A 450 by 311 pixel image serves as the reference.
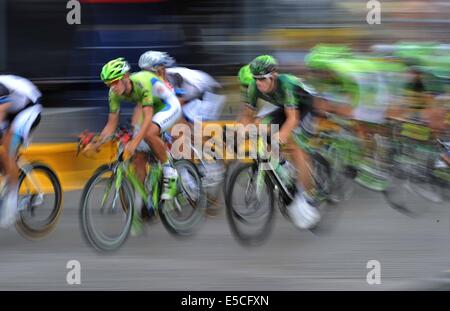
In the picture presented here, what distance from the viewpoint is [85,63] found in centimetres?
1368


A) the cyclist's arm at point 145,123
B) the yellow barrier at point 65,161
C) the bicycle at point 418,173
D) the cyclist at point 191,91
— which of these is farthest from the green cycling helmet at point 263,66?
the yellow barrier at point 65,161

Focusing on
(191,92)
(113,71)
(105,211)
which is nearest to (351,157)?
(191,92)

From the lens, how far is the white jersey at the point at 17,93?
28.4 ft

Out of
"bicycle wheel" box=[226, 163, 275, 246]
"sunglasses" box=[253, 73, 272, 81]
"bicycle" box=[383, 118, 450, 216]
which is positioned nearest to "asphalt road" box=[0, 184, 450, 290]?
"bicycle wheel" box=[226, 163, 275, 246]

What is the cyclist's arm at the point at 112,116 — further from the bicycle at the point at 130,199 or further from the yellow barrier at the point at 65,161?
the yellow barrier at the point at 65,161

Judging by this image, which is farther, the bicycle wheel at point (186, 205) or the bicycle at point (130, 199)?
the bicycle wheel at point (186, 205)

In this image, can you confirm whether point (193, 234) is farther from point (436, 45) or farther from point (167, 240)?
point (436, 45)

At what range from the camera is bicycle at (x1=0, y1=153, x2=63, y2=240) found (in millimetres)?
8531

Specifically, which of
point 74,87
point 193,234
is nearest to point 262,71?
point 193,234

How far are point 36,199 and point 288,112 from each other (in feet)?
7.66

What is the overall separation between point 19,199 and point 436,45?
616 cm

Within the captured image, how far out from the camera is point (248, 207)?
830cm

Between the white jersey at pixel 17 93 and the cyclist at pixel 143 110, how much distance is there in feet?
2.60
